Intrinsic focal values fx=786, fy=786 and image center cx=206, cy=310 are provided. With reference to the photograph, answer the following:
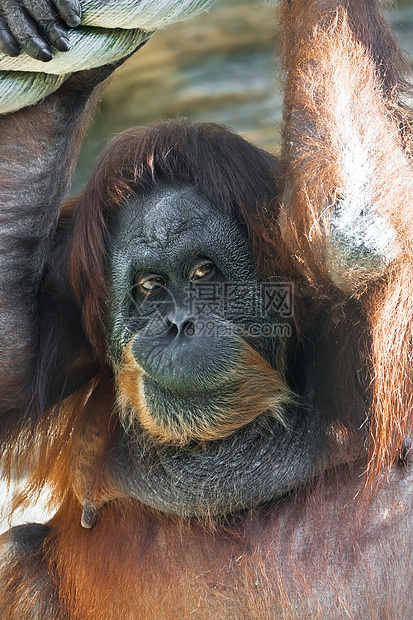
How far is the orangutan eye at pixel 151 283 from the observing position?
236 cm

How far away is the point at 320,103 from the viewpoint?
198cm

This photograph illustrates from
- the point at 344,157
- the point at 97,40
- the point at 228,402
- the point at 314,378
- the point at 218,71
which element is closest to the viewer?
the point at 344,157

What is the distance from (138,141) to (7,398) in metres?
0.93

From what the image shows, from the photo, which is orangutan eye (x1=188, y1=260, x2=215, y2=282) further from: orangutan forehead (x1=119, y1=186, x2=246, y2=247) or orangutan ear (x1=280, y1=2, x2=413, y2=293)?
orangutan ear (x1=280, y1=2, x2=413, y2=293)

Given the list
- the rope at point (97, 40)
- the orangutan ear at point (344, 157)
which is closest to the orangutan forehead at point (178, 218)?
the orangutan ear at point (344, 157)

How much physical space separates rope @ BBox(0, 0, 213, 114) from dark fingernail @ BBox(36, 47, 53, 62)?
23 mm

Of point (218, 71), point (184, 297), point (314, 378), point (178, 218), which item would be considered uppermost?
point (218, 71)

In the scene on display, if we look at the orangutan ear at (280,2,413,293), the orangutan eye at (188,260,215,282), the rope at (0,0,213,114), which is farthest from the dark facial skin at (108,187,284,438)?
the rope at (0,0,213,114)

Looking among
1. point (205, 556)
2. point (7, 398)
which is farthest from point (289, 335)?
point (7, 398)

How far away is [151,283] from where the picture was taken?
2361 mm

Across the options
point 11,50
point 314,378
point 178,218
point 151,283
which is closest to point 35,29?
point 11,50

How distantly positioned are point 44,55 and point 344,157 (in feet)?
2.62

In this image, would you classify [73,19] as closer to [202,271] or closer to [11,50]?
[11,50]

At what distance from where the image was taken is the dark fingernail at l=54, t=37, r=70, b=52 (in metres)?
1.99
